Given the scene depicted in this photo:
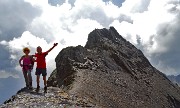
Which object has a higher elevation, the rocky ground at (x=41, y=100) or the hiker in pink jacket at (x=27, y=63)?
the hiker in pink jacket at (x=27, y=63)

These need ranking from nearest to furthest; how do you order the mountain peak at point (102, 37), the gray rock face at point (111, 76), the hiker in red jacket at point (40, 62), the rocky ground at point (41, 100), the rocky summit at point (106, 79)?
the rocky ground at point (41, 100) < the hiker in red jacket at point (40, 62) < the rocky summit at point (106, 79) < the gray rock face at point (111, 76) < the mountain peak at point (102, 37)

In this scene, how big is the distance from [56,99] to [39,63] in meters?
3.02

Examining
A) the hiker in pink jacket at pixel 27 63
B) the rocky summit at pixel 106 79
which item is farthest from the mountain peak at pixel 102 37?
the hiker in pink jacket at pixel 27 63

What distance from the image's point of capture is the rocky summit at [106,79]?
35347 mm

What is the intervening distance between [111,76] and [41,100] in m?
43.8

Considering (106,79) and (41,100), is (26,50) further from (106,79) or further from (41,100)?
(106,79)

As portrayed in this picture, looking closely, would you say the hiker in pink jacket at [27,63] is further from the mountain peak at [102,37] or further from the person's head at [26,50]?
the mountain peak at [102,37]

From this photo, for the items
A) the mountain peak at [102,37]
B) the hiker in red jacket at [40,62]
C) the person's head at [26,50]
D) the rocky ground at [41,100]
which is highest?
the mountain peak at [102,37]

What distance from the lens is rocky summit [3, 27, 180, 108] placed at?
35347 millimetres

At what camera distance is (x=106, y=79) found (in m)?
63.7

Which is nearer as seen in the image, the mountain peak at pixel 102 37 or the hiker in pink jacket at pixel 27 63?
the hiker in pink jacket at pixel 27 63

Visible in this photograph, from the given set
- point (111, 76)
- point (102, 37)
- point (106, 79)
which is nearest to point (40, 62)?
point (106, 79)

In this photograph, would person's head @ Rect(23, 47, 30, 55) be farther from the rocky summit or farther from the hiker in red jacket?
the rocky summit

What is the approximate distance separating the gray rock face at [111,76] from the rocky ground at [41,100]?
12.5 m
